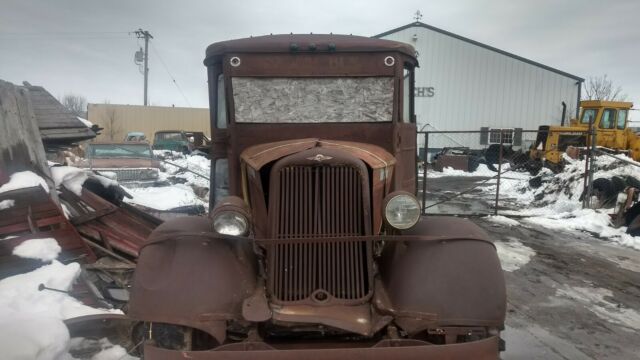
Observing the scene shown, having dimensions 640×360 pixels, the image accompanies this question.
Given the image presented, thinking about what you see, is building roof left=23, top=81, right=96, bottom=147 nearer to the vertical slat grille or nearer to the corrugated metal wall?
the vertical slat grille

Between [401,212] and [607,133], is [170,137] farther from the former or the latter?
[401,212]

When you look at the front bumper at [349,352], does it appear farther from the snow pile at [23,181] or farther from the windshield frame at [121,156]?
the windshield frame at [121,156]

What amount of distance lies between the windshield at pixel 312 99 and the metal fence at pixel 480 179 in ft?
5.59

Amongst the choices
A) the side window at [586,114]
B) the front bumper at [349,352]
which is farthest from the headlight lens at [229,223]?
the side window at [586,114]

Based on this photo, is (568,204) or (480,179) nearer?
(568,204)

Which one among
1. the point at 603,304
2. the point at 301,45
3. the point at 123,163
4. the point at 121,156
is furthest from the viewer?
the point at 121,156

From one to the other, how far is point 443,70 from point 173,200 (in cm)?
2240

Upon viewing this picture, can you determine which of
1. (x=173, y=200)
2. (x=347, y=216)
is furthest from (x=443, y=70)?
(x=347, y=216)

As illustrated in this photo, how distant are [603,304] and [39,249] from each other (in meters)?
6.33

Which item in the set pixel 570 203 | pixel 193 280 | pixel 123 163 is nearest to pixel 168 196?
pixel 123 163

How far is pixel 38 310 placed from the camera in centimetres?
464

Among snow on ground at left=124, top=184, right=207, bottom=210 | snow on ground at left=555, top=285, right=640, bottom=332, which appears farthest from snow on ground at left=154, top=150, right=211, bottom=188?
snow on ground at left=555, top=285, right=640, bottom=332

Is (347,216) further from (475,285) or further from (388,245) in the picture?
(475,285)

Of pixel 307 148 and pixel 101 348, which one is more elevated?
Result: pixel 307 148
